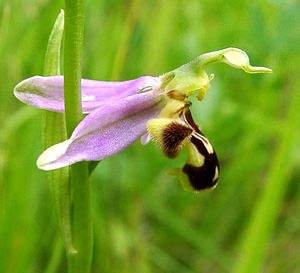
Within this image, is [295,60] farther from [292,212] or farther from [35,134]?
[35,134]

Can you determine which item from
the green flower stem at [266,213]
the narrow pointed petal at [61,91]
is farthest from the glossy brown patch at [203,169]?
the green flower stem at [266,213]

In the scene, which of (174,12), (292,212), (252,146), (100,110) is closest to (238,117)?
(252,146)

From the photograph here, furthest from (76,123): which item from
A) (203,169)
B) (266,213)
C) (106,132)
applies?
(266,213)

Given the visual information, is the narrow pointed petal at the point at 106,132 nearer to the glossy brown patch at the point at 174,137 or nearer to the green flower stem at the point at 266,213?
the glossy brown patch at the point at 174,137

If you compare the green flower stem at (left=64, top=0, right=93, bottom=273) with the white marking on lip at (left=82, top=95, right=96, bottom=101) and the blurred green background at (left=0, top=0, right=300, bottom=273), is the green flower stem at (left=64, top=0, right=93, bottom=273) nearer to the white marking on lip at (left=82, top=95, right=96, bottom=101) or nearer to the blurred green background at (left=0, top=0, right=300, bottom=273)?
the white marking on lip at (left=82, top=95, right=96, bottom=101)

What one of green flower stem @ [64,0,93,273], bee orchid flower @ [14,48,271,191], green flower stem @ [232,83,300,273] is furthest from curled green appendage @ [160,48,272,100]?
green flower stem @ [232,83,300,273]

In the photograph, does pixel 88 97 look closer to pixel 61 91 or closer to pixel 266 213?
pixel 61 91

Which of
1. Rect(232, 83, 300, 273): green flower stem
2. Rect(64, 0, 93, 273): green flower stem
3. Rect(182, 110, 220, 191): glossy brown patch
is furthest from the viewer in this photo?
Rect(232, 83, 300, 273): green flower stem
